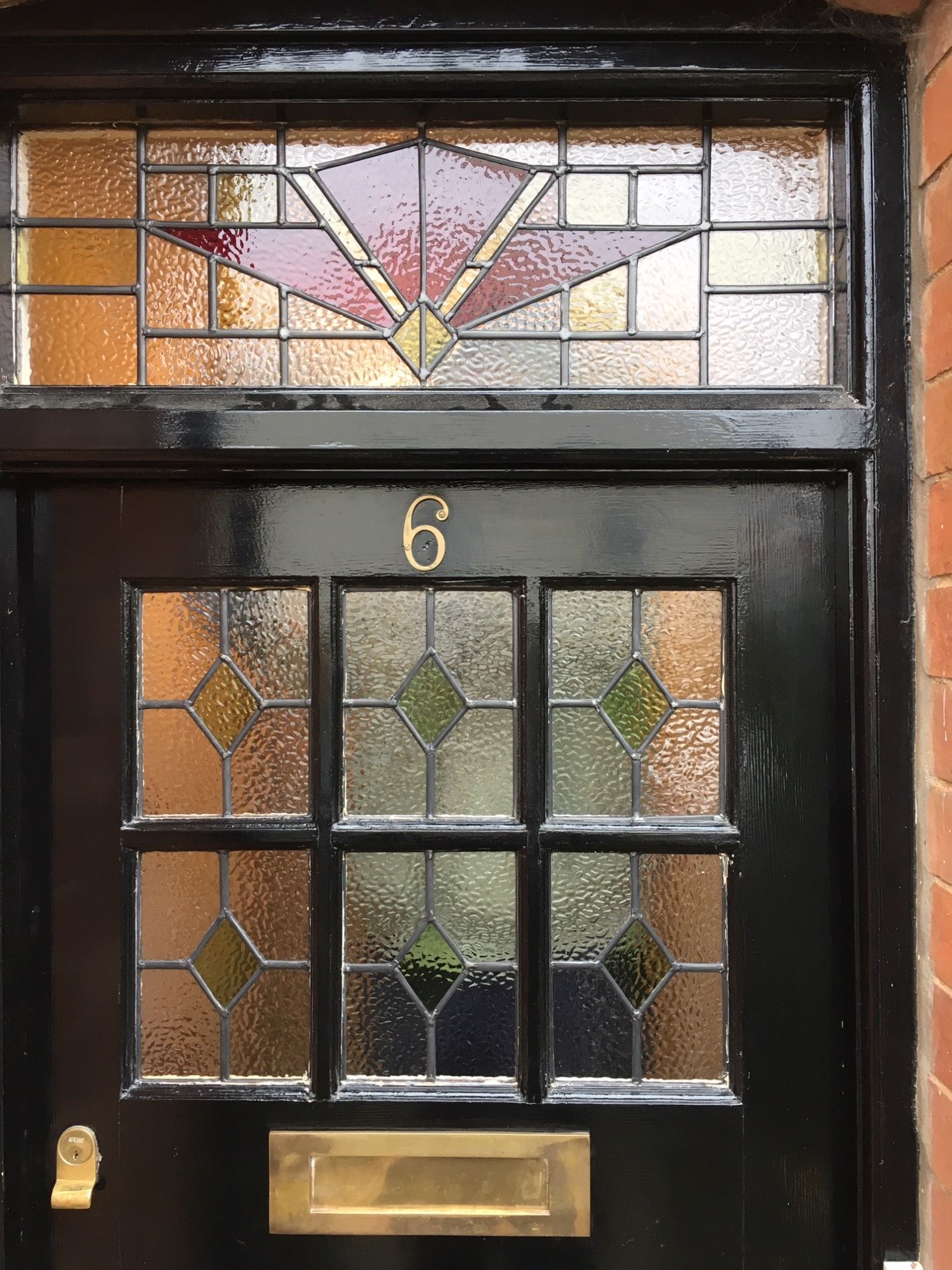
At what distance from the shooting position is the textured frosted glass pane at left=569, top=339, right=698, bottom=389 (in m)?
1.30

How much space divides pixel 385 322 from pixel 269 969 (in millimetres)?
1097

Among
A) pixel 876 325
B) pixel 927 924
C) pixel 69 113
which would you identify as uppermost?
pixel 69 113

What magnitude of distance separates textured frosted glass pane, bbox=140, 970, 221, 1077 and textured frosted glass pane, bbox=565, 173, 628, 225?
55.9 inches

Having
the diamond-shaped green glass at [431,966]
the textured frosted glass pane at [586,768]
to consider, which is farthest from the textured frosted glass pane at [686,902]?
the diamond-shaped green glass at [431,966]

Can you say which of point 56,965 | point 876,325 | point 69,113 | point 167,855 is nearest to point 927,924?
point 876,325

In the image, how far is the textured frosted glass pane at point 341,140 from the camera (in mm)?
1297

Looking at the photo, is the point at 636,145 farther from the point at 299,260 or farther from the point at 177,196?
the point at 177,196

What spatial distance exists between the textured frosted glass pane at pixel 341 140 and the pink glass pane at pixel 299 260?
13 cm

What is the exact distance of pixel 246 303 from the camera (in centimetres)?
130

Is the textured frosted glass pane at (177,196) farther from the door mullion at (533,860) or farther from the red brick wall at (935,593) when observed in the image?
the red brick wall at (935,593)

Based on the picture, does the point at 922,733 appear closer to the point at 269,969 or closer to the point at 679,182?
the point at 679,182

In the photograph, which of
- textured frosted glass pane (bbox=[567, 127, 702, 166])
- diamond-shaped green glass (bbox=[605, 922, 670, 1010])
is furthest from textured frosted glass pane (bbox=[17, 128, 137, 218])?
diamond-shaped green glass (bbox=[605, 922, 670, 1010])

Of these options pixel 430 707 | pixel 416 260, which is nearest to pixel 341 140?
pixel 416 260

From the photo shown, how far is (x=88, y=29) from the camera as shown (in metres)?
1.20
